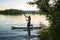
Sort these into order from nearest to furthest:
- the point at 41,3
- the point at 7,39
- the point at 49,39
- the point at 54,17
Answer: the point at 54,17 → the point at 49,39 → the point at 41,3 → the point at 7,39

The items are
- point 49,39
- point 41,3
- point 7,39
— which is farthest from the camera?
point 7,39

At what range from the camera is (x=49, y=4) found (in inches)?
588

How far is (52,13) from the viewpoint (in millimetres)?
14211

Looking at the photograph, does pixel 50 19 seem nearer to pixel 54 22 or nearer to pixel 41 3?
pixel 54 22

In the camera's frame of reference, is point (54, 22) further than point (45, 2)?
No

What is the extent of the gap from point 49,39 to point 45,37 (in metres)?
0.45

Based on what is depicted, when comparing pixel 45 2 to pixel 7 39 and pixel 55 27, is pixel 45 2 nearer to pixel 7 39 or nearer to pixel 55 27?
pixel 55 27

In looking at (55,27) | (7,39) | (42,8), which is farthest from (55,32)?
(7,39)

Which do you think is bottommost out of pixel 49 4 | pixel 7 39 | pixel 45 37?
pixel 7 39

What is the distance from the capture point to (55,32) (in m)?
13.4

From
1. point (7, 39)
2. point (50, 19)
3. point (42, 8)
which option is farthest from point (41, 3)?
point (7, 39)

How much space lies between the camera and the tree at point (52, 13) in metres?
13.2

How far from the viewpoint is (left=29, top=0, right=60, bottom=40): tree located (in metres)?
13.2

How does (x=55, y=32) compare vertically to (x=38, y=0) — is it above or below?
below
